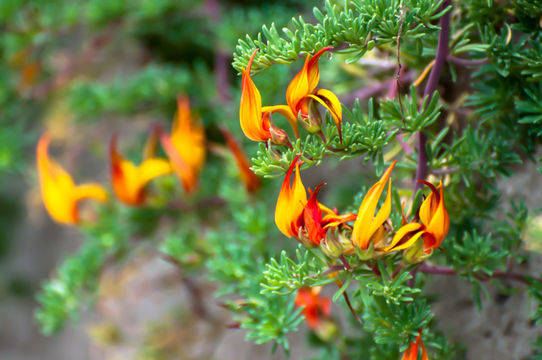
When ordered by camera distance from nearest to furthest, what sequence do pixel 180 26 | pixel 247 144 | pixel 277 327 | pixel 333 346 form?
pixel 277 327 < pixel 333 346 < pixel 247 144 < pixel 180 26

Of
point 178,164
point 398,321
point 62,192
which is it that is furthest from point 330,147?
point 62,192

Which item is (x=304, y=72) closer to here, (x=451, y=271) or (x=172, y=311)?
(x=451, y=271)

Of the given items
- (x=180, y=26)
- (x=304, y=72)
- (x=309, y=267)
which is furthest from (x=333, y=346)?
(x=180, y=26)

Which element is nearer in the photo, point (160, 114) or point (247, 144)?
point (247, 144)

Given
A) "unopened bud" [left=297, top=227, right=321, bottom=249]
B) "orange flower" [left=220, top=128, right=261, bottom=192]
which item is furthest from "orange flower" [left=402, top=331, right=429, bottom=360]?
"orange flower" [left=220, top=128, right=261, bottom=192]

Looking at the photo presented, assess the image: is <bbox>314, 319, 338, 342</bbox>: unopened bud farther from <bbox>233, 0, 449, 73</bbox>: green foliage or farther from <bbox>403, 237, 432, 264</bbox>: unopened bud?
<bbox>233, 0, 449, 73</bbox>: green foliage

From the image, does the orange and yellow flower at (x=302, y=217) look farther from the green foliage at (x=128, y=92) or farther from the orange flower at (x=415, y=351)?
the green foliage at (x=128, y=92)
